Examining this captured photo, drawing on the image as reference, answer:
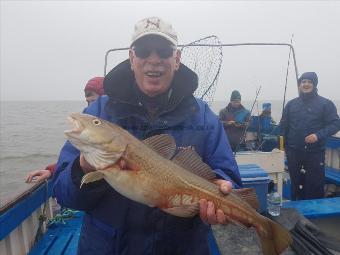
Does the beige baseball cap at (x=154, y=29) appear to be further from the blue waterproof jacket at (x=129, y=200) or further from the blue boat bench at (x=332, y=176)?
→ the blue boat bench at (x=332, y=176)

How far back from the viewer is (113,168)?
235cm

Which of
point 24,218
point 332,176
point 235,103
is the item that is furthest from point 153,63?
point 332,176

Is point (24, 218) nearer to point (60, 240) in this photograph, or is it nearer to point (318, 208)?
point (60, 240)

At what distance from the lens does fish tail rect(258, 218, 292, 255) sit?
261cm

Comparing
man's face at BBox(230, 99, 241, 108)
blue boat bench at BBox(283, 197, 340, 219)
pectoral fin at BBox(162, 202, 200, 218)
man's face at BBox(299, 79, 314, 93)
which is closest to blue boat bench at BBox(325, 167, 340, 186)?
man's face at BBox(299, 79, 314, 93)

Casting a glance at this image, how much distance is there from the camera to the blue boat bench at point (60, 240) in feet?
16.6

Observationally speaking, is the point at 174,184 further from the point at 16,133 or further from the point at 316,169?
the point at 16,133

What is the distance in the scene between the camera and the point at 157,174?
2.45m

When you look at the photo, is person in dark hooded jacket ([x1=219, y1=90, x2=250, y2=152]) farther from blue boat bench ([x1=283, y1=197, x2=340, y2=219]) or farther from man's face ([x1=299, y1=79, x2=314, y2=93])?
blue boat bench ([x1=283, y1=197, x2=340, y2=219])

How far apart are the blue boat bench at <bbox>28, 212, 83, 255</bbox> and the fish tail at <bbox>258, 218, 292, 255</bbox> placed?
10.6ft

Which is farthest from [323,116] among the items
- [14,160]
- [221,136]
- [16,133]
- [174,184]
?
[16,133]

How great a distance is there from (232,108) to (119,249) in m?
7.13

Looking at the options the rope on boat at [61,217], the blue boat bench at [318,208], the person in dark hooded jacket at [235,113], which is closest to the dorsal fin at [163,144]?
the blue boat bench at [318,208]

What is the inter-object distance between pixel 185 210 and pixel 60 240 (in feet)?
11.7
